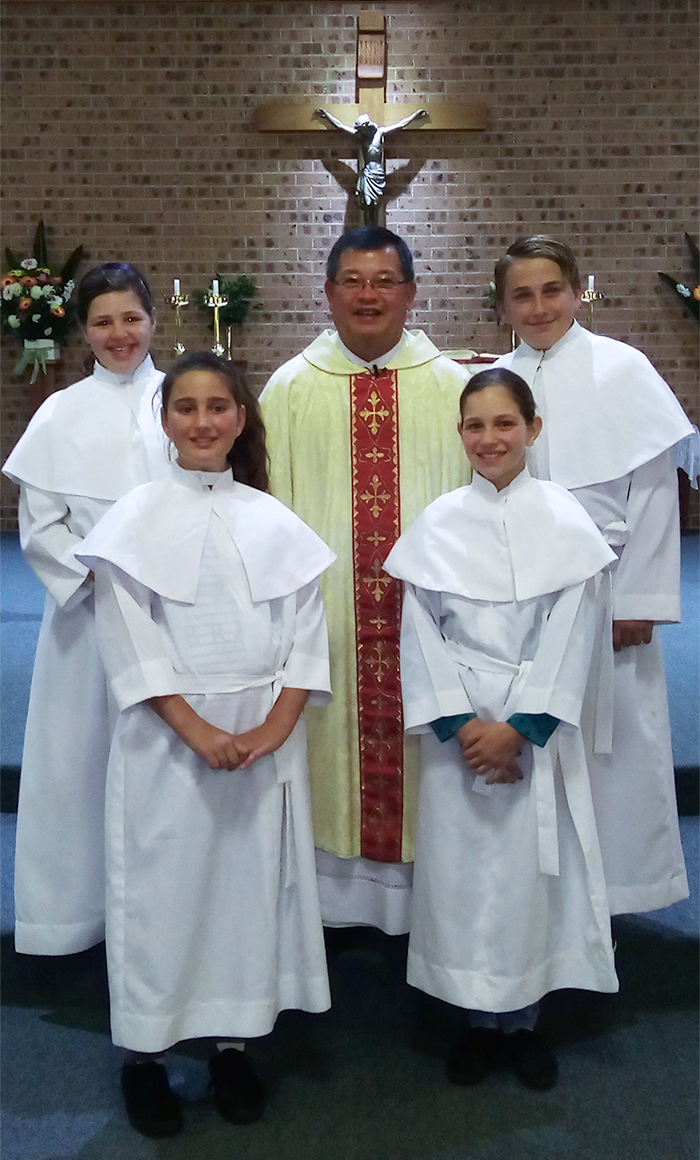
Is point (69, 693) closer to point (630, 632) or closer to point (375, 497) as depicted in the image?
point (375, 497)

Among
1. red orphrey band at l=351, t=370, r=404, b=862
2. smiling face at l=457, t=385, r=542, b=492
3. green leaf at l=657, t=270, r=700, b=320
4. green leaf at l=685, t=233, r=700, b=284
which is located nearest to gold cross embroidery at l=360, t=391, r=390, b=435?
red orphrey band at l=351, t=370, r=404, b=862

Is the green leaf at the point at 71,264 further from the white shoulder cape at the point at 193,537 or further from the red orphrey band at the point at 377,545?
the white shoulder cape at the point at 193,537

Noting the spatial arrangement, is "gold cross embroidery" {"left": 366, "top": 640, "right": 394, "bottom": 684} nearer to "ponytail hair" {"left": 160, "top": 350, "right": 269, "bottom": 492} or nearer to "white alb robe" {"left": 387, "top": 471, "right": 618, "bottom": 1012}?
"white alb robe" {"left": 387, "top": 471, "right": 618, "bottom": 1012}

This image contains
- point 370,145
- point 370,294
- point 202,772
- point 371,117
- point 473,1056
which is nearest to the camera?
point 202,772

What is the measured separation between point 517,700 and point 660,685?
0.76m

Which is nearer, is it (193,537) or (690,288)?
(193,537)

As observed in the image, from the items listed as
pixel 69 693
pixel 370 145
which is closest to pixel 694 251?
pixel 370 145

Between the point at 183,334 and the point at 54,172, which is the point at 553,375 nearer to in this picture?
the point at 183,334

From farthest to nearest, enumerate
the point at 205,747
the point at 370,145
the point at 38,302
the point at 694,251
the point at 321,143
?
the point at 694,251
the point at 321,143
the point at 38,302
the point at 370,145
the point at 205,747

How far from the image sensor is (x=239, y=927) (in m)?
2.62

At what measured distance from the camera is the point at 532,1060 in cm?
275

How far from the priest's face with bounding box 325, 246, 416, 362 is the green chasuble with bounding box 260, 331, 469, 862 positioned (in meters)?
0.14

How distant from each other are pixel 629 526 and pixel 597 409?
335mm

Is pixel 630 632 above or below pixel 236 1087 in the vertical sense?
above
